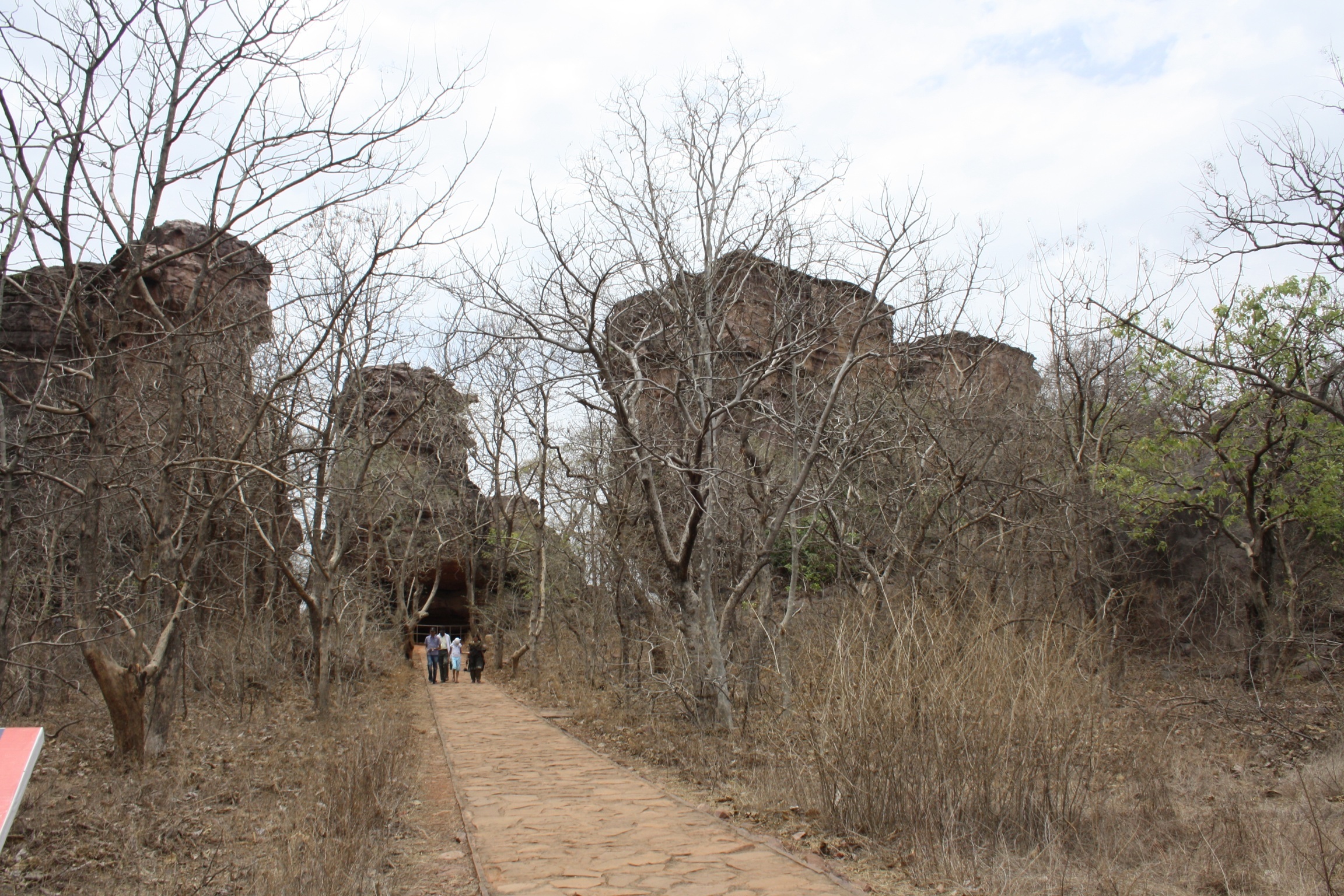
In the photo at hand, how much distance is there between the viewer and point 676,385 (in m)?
9.48

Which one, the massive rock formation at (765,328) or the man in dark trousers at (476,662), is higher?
the massive rock formation at (765,328)

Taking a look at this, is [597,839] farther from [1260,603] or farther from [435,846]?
[1260,603]

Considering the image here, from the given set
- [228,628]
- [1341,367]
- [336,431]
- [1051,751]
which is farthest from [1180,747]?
[228,628]

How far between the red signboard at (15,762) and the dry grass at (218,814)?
201cm

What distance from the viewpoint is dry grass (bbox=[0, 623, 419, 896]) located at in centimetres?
518

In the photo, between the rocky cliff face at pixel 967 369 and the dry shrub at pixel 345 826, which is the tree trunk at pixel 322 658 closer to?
the dry shrub at pixel 345 826

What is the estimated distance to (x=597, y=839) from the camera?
6.34 metres

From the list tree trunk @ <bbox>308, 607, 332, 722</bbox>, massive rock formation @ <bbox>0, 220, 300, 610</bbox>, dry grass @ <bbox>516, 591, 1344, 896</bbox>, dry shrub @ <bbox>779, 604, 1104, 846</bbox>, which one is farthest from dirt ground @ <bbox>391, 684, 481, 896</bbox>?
massive rock formation @ <bbox>0, 220, 300, 610</bbox>

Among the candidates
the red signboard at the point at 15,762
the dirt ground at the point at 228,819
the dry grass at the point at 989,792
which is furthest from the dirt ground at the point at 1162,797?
the red signboard at the point at 15,762

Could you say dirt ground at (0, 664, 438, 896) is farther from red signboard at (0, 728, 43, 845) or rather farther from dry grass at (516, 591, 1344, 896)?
dry grass at (516, 591, 1344, 896)

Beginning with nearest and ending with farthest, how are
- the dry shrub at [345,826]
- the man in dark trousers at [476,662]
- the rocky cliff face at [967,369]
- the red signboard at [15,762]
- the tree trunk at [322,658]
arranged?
1. the red signboard at [15,762]
2. the dry shrub at [345,826]
3. the tree trunk at [322,658]
4. the rocky cliff face at [967,369]
5. the man in dark trousers at [476,662]

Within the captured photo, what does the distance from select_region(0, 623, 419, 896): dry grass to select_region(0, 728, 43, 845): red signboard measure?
2.01 m

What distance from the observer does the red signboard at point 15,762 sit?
2.84m

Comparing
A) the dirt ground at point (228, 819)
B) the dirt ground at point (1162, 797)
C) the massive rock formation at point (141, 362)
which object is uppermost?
the massive rock formation at point (141, 362)
